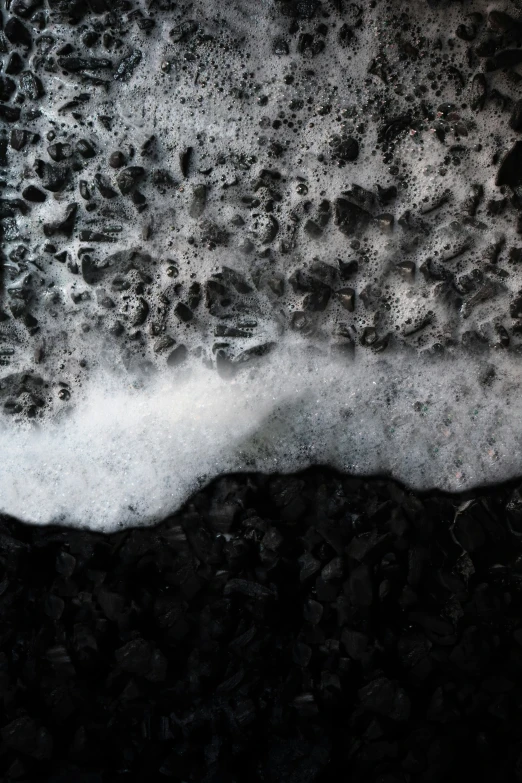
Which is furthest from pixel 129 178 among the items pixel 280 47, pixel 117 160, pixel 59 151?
pixel 280 47

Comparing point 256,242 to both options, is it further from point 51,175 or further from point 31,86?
point 31,86

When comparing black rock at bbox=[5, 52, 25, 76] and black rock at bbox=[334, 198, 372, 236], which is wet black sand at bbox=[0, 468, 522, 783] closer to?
black rock at bbox=[334, 198, 372, 236]

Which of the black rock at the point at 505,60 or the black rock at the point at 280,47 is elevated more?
the black rock at the point at 505,60

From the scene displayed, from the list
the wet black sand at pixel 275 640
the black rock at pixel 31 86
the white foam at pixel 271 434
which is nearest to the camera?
the wet black sand at pixel 275 640

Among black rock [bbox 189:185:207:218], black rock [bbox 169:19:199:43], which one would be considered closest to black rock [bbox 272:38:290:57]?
black rock [bbox 169:19:199:43]

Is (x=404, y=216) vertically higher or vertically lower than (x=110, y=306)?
higher

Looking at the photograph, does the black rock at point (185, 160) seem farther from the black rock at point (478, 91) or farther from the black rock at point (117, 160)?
the black rock at point (478, 91)

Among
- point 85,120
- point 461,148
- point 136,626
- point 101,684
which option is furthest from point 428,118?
point 101,684

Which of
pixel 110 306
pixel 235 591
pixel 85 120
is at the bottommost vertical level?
pixel 235 591

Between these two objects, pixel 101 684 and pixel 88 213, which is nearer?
pixel 101 684

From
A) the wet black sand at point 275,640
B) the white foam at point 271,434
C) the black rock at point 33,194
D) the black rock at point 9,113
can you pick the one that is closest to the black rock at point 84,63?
the black rock at point 9,113

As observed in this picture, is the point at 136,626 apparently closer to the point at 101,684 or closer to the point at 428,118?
the point at 101,684
